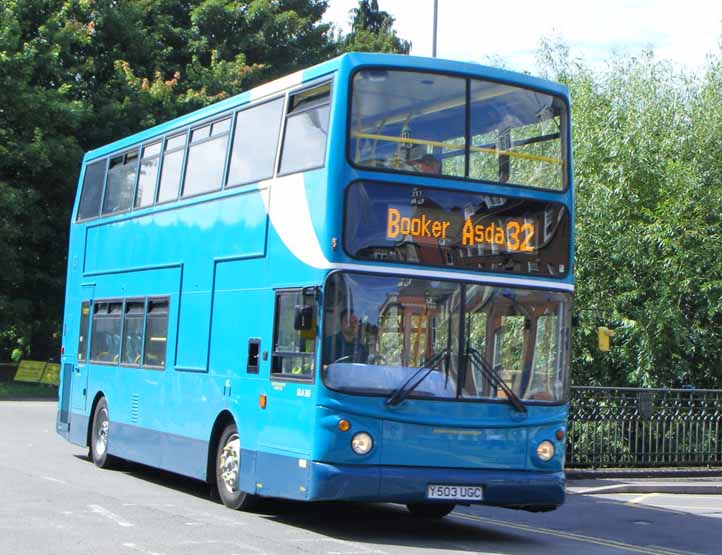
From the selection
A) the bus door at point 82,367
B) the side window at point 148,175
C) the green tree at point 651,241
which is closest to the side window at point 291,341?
the side window at point 148,175

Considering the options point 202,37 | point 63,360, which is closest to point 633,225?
→ point 63,360

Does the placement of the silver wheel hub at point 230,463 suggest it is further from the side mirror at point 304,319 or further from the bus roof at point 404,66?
the bus roof at point 404,66

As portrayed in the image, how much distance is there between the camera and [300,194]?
1177 cm

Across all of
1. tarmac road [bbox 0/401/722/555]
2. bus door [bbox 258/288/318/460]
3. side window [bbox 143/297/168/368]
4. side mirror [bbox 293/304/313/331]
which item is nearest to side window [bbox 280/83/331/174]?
bus door [bbox 258/288/318/460]

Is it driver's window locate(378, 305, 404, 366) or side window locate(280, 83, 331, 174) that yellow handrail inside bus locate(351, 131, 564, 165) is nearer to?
side window locate(280, 83, 331, 174)

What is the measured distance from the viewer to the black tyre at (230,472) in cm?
1270

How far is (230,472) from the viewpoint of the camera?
13.0 m

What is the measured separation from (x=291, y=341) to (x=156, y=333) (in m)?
4.17

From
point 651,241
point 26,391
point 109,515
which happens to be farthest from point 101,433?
point 26,391

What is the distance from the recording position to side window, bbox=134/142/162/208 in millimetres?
16078

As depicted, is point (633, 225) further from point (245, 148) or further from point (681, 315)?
point (245, 148)

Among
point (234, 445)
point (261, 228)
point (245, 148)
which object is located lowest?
point (234, 445)

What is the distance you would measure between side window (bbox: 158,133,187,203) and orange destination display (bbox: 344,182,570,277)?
4.66 metres

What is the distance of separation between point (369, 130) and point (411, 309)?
1.67 metres
